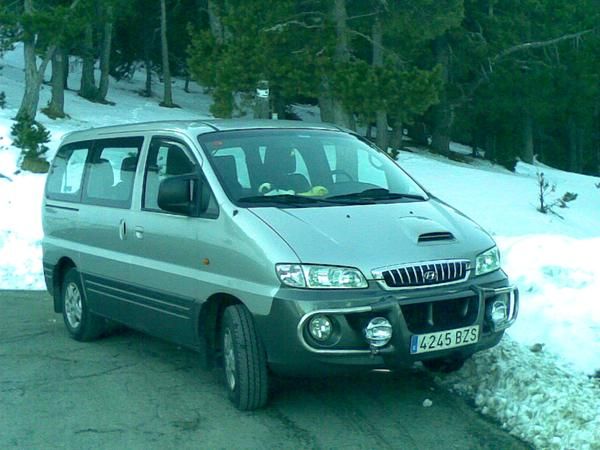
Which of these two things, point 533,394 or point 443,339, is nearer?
point 443,339

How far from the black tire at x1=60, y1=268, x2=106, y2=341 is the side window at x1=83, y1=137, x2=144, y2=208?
2.67ft

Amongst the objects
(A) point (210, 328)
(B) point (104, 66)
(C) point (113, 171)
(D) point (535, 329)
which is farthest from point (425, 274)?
(B) point (104, 66)

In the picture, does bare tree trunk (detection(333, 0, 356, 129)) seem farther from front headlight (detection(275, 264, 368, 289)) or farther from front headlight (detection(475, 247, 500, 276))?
front headlight (detection(275, 264, 368, 289))

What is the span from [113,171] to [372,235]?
284 cm

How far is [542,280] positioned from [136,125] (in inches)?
149

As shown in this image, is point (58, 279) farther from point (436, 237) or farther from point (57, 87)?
point (57, 87)

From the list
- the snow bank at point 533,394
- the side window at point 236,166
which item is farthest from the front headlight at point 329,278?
the snow bank at point 533,394

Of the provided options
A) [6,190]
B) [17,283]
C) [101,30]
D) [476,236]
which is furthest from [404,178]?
[101,30]

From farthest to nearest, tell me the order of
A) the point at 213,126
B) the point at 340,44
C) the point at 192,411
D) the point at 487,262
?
the point at 340,44 → the point at 213,126 → the point at 192,411 → the point at 487,262

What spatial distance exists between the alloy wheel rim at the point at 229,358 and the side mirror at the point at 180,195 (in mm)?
885

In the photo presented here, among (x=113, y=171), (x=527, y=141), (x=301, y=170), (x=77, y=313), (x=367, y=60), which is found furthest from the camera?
(x=527, y=141)

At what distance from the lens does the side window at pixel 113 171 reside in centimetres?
768

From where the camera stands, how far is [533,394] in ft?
20.5

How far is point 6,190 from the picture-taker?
1677 centimetres
